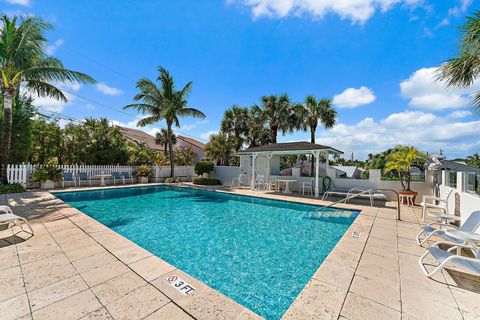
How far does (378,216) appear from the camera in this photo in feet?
21.6

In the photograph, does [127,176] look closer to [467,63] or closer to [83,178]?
[83,178]

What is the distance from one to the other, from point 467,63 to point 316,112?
11.2 metres

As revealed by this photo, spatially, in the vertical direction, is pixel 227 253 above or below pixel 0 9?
below

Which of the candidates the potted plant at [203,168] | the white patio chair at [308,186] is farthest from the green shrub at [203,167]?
the white patio chair at [308,186]

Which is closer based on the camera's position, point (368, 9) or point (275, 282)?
point (275, 282)

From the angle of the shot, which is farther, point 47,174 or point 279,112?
point 279,112

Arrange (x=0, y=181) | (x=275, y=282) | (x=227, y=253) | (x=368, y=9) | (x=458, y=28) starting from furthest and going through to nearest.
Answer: (x=0, y=181) → (x=368, y=9) → (x=458, y=28) → (x=227, y=253) → (x=275, y=282)

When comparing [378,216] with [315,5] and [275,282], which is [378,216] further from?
[315,5]

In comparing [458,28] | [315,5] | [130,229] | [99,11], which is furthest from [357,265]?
[99,11]

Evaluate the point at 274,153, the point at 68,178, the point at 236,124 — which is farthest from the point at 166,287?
the point at 236,124

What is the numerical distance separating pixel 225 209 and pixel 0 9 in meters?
12.7

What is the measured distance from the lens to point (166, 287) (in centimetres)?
248

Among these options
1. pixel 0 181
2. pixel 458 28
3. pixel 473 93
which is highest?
pixel 458 28

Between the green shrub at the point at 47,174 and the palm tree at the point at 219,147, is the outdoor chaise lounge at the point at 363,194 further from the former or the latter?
the green shrub at the point at 47,174
